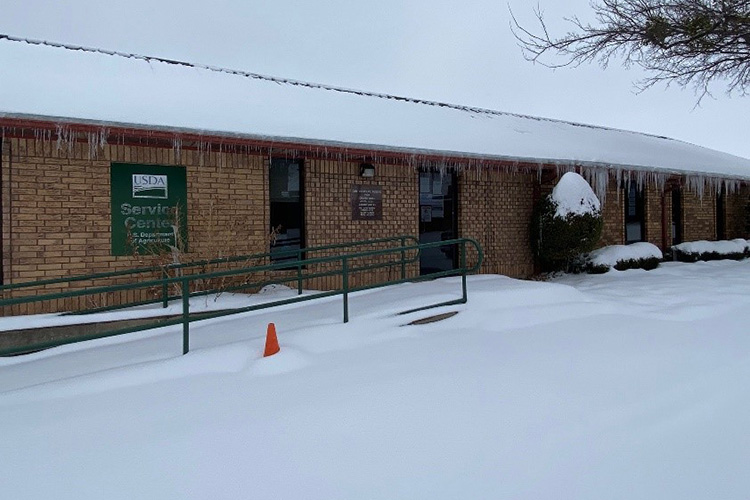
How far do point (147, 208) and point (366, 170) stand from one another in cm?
363

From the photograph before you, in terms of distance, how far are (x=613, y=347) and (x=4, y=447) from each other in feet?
17.1

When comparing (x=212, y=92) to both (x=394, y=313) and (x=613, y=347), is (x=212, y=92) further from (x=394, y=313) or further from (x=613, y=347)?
(x=613, y=347)

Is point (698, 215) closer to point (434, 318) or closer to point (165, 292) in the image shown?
point (434, 318)

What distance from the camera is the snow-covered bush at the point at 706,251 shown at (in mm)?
14133

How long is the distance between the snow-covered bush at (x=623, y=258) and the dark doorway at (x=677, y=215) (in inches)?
136

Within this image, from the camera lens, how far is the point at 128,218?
7844 millimetres

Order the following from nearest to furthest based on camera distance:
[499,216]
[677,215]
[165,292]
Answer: [165,292]
[499,216]
[677,215]

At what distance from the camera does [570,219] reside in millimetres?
10750

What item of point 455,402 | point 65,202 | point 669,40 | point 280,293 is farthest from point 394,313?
point 669,40

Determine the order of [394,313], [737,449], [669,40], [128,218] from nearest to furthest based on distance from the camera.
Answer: [737,449] < [394,313] < [128,218] < [669,40]

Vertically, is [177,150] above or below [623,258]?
above

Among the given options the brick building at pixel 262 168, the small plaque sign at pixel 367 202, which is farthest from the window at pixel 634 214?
the small plaque sign at pixel 367 202

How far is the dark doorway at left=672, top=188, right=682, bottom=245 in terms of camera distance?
15367 millimetres

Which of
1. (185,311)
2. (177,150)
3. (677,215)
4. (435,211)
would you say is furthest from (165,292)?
(677,215)
